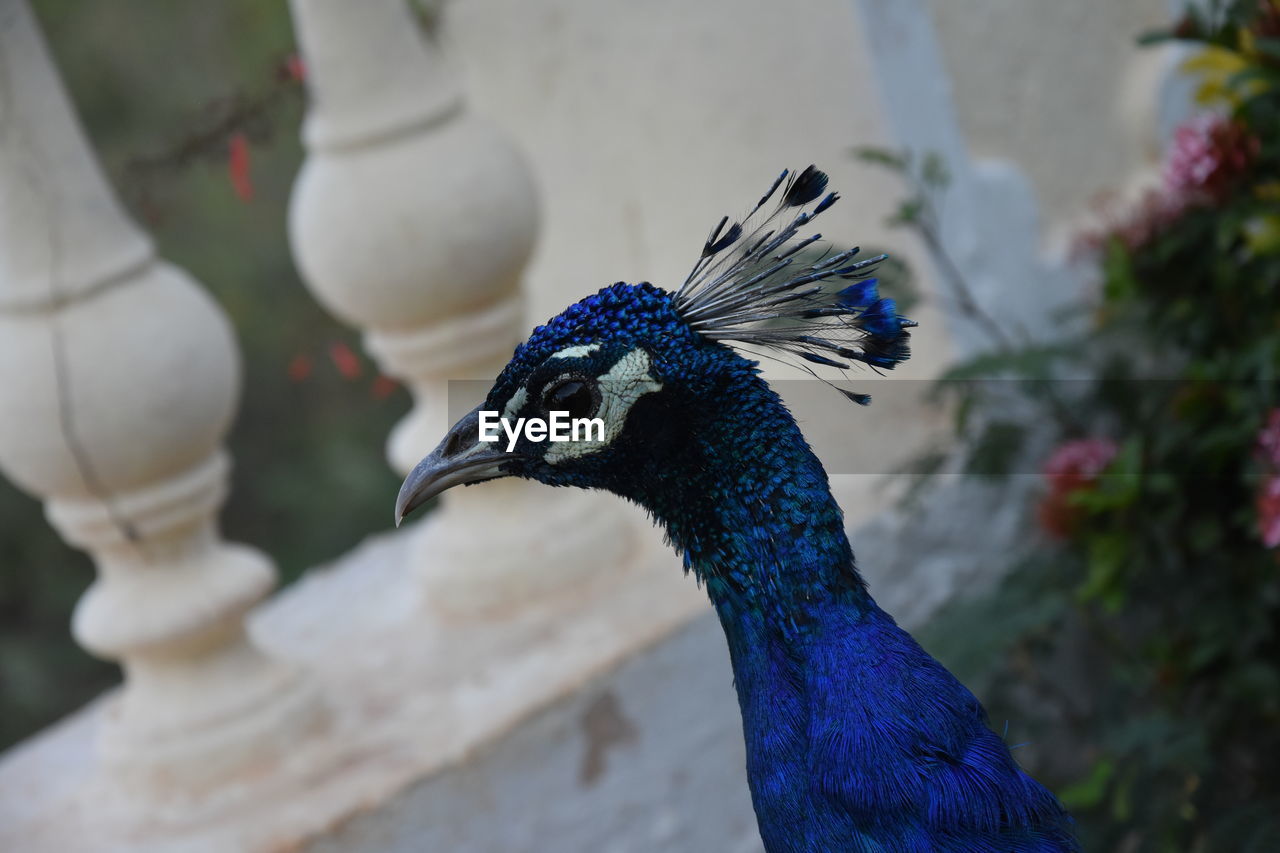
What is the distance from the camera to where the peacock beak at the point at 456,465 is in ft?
3.49

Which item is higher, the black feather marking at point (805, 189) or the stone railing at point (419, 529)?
the black feather marking at point (805, 189)

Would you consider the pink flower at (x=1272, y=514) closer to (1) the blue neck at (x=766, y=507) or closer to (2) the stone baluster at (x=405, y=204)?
(1) the blue neck at (x=766, y=507)

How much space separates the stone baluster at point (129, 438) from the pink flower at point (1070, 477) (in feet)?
4.09

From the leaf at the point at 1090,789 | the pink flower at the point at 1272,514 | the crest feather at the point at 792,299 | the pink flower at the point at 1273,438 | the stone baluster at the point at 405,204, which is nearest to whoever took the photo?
the crest feather at the point at 792,299

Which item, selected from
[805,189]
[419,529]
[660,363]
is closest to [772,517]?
[660,363]

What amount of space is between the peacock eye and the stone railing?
1.11 meters

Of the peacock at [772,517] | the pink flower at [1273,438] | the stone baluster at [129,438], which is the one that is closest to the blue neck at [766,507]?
the peacock at [772,517]

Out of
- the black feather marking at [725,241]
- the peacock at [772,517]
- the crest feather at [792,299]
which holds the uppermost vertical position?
the black feather marking at [725,241]

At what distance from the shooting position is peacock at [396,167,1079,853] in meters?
1.03

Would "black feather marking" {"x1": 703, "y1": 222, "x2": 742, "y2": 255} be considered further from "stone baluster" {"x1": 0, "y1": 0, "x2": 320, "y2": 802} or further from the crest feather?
"stone baluster" {"x1": 0, "y1": 0, "x2": 320, "y2": 802}

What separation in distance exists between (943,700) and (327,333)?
208 inches

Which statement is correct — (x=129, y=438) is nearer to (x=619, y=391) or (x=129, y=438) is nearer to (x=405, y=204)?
(x=405, y=204)

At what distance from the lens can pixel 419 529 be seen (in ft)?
9.35

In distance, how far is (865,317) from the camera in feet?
3.28
